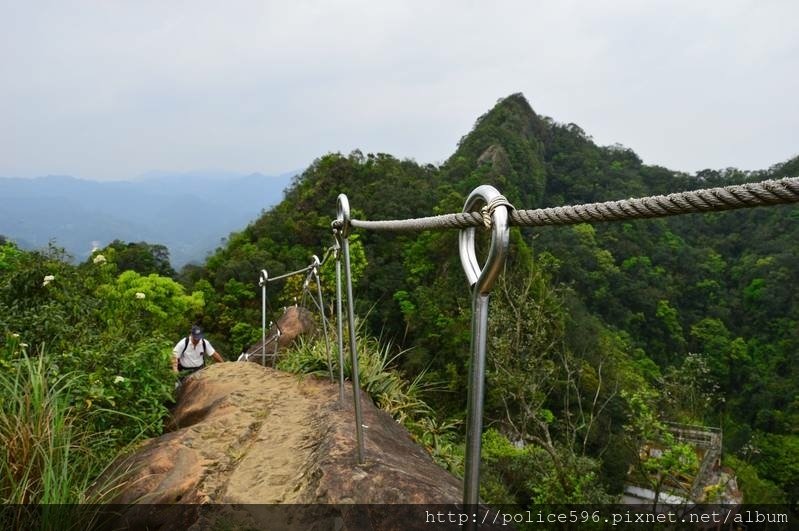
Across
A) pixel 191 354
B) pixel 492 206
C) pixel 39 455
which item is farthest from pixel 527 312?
pixel 492 206

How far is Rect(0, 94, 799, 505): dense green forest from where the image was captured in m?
5.10

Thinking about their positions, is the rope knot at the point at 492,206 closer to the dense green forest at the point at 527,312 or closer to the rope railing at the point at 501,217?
the rope railing at the point at 501,217

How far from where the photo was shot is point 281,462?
2.77m

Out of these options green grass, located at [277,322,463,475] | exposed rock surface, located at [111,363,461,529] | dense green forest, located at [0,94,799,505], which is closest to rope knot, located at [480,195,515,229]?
exposed rock surface, located at [111,363,461,529]

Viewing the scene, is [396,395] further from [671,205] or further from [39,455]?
[671,205]

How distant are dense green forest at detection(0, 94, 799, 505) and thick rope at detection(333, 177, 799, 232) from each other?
2.71m

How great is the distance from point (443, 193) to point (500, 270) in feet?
110

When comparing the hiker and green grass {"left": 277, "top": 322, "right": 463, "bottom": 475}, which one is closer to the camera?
green grass {"left": 277, "top": 322, "right": 463, "bottom": 475}

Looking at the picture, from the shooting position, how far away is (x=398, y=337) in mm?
25016

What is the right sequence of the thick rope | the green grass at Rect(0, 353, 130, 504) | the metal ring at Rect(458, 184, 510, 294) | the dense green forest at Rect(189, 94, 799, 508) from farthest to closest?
the dense green forest at Rect(189, 94, 799, 508)
the green grass at Rect(0, 353, 130, 504)
the metal ring at Rect(458, 184, 510, 294)
the thick rope

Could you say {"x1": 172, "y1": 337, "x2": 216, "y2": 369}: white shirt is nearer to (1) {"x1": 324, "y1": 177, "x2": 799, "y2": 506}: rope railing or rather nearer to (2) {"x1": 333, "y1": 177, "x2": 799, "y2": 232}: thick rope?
(1) {"x1": 324, "y1": 177, "x2": 799, "y2": 506}: rope railing

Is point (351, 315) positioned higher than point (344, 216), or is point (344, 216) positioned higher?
point (344, 216)

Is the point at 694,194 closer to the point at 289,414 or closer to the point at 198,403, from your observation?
the point at 289,414

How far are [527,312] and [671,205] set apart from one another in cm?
1222
